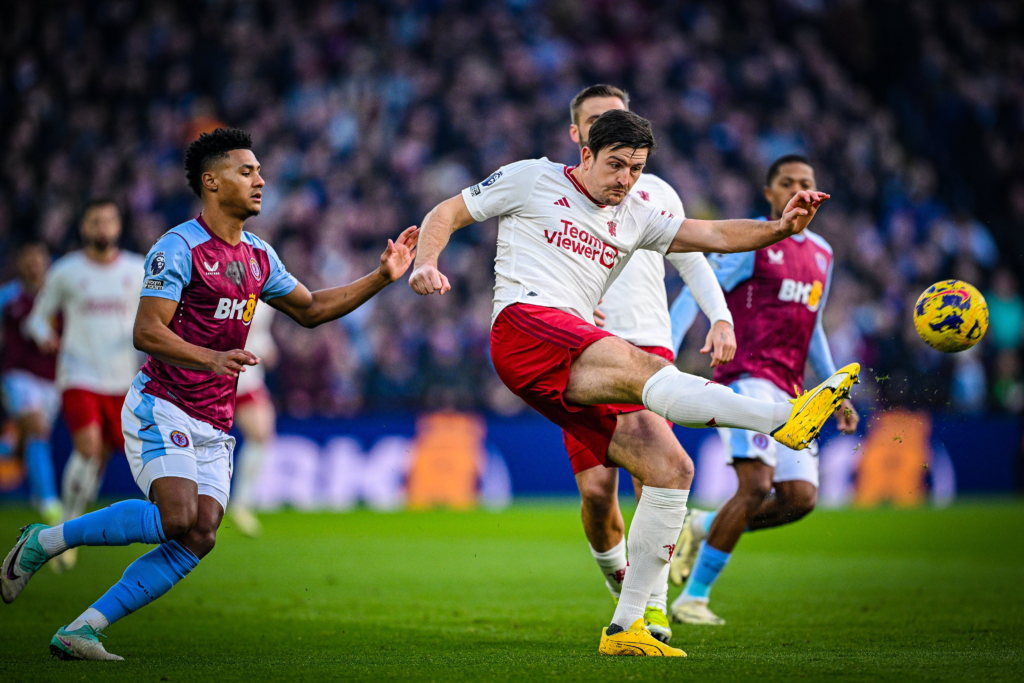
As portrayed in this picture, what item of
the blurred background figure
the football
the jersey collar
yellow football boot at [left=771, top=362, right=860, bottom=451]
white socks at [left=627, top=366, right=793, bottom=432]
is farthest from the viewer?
the blurred background figure

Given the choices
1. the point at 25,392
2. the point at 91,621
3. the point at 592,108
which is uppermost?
the point at 592,108

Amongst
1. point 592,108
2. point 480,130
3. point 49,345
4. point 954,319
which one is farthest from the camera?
point 480,130

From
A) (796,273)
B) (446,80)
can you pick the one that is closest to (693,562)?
(796,273)

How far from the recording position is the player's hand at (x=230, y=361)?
473 centimetres

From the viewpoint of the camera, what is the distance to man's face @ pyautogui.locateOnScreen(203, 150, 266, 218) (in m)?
5.42

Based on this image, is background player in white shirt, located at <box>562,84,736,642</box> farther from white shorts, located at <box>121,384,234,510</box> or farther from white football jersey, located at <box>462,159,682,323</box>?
white shorts, located at <box>121,384,234,510</box>

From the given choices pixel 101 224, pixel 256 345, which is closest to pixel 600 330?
pixel 101 224

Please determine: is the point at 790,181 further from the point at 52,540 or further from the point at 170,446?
the point at 52,540

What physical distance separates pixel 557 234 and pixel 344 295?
4.19 feet

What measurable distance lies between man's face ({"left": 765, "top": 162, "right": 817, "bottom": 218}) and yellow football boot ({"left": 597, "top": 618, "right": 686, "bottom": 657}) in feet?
10.9

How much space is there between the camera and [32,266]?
38.1ft

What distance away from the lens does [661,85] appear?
20.7 metres

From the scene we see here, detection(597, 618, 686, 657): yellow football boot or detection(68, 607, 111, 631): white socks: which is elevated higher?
detection(597, 618, 686, 657): yellow football boot

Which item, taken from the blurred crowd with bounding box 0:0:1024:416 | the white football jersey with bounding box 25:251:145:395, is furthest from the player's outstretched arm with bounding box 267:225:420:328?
the blurred crowd with bounding box 0:0:1024:416
